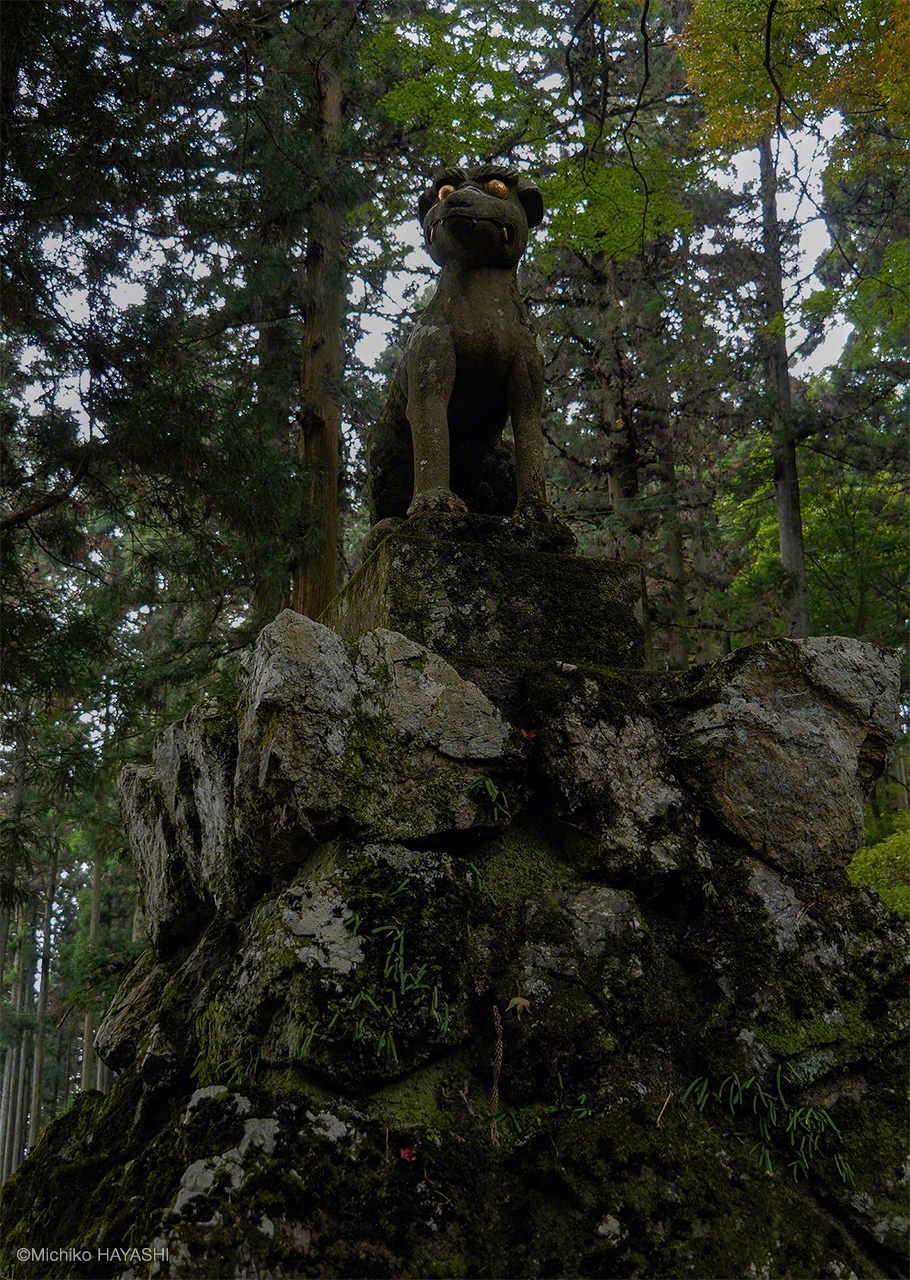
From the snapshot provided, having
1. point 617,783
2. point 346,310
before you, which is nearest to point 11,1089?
point 346,310

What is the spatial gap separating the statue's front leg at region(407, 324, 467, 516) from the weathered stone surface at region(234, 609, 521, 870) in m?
1.00

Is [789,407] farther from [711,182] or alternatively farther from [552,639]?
[552,639]

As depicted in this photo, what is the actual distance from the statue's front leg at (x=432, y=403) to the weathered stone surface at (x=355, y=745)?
1.00m

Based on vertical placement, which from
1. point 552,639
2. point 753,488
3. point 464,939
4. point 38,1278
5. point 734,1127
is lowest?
point 38,1278

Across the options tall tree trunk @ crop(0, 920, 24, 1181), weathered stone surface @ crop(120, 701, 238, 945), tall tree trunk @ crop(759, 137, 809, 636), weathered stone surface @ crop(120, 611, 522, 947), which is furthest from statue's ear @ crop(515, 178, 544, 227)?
tall tree trunk @ crop(0, 920, 24, 1181)

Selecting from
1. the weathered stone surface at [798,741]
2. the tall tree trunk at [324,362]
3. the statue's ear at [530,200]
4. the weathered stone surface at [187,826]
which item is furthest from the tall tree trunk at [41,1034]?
the weathered stone surface at [798,741]

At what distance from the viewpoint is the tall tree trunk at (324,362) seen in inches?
302

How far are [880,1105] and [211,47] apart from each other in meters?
7.44

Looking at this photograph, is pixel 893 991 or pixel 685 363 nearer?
pixel 893 991

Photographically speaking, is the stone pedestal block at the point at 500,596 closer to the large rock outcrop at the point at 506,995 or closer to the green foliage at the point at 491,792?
the large rock outcrop at the point at 506,995

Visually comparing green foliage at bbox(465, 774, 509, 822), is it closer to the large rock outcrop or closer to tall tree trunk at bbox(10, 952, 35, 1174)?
the large rock outcrop

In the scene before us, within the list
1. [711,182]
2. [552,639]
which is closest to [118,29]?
[552,639]

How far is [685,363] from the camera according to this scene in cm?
981

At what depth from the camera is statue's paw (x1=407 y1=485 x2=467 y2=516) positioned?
11.4 ft
